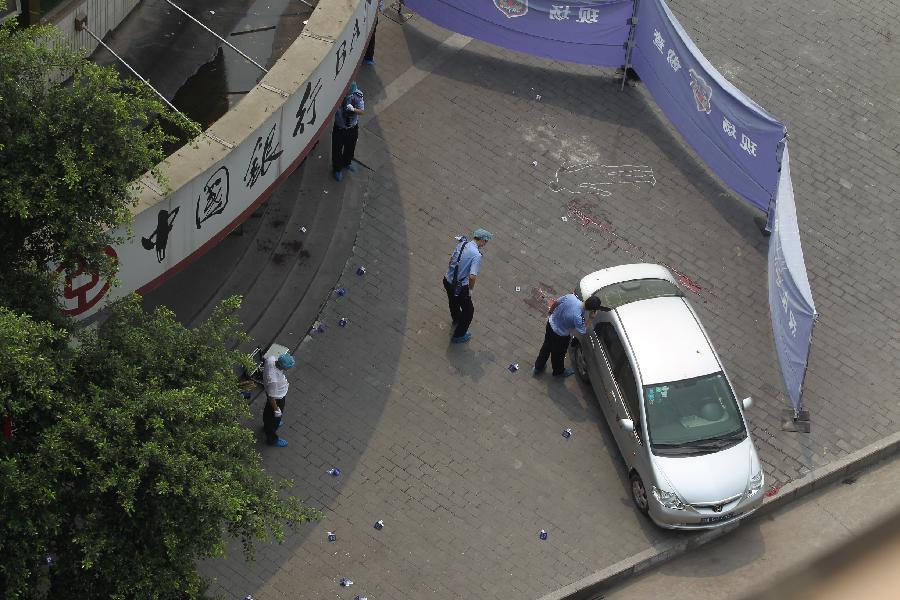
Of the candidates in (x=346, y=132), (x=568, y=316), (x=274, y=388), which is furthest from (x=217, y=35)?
(x=568, y=316)

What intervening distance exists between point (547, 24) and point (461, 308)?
20.1 feet

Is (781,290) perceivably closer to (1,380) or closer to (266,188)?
Answer: (266,188)

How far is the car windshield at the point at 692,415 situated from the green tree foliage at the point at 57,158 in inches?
291

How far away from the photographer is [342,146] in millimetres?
17484

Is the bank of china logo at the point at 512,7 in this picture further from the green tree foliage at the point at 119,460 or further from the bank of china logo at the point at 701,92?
the green tree foliage at the point at 119,460

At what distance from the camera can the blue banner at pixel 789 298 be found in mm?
15047

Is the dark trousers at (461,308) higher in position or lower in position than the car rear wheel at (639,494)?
higher

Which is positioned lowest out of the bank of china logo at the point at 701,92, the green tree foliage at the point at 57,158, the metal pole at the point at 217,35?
the bank of china logo at the point at 701,92

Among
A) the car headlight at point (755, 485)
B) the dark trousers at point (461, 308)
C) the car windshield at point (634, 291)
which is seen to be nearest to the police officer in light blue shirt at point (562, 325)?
the car windshield at point (634, 291)

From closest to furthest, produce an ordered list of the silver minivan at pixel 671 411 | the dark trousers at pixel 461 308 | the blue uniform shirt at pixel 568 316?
the silver minivan at pixel 671 411, the blue uniform shirt at pixel 568 316, the dark trousers at pixel 461 308

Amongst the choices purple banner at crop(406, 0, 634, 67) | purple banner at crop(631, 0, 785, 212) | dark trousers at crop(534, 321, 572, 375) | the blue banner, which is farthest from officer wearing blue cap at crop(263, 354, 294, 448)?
purple banner at crop(406, 0, 634, 67)

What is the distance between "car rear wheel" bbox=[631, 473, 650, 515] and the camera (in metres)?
14.2

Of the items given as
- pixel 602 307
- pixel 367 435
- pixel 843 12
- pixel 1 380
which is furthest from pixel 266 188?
pixel 843 12

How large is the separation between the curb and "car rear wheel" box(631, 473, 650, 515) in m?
0.49
